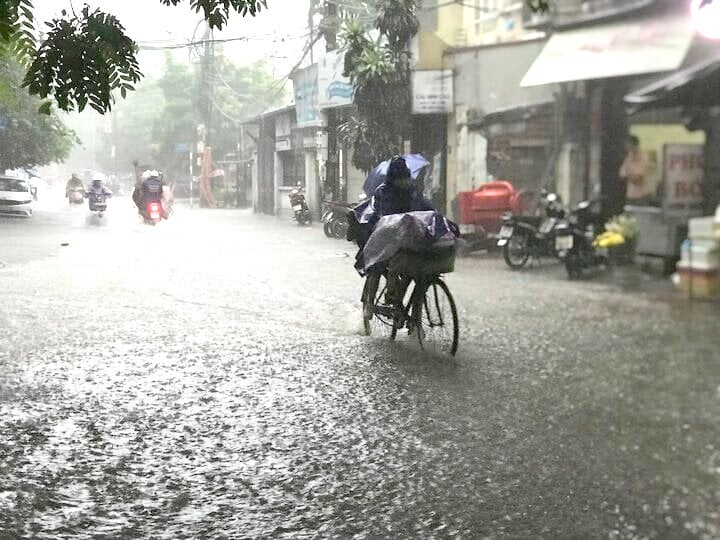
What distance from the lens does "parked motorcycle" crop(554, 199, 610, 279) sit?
22.2ft

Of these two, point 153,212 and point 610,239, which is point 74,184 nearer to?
point 153,212

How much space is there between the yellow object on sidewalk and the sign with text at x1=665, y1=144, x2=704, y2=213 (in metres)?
0.86

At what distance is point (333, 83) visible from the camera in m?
11.0

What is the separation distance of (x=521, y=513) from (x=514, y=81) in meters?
4.58

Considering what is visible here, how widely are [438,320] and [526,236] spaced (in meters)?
2.81

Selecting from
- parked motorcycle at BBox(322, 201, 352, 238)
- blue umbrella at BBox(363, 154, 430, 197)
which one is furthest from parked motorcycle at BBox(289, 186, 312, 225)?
blue umbrella at BBox(363, 154, 430, 197)

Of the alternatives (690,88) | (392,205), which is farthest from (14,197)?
(690,88)

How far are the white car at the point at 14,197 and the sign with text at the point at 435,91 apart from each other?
14776 millimetres

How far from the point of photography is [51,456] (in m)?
3.60

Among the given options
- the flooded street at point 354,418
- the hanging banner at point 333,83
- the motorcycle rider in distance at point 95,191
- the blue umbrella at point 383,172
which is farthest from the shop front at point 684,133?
the motorcycle rider in distance at point 95,191

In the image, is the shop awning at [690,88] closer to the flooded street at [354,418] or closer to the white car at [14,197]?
the flooded street at [354,418]

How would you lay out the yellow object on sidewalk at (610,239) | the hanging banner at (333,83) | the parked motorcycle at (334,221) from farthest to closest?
the parked motorcycle at (334,221)
the hanging banner at (333,83)
the yellow object on sidewalk at (610,239)

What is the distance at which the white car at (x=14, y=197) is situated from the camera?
801 inches

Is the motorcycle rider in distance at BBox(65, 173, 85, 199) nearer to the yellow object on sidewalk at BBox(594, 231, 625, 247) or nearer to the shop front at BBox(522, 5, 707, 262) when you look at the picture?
the yellow object on sidewalk at BBox(594, 231, 625, 247)
